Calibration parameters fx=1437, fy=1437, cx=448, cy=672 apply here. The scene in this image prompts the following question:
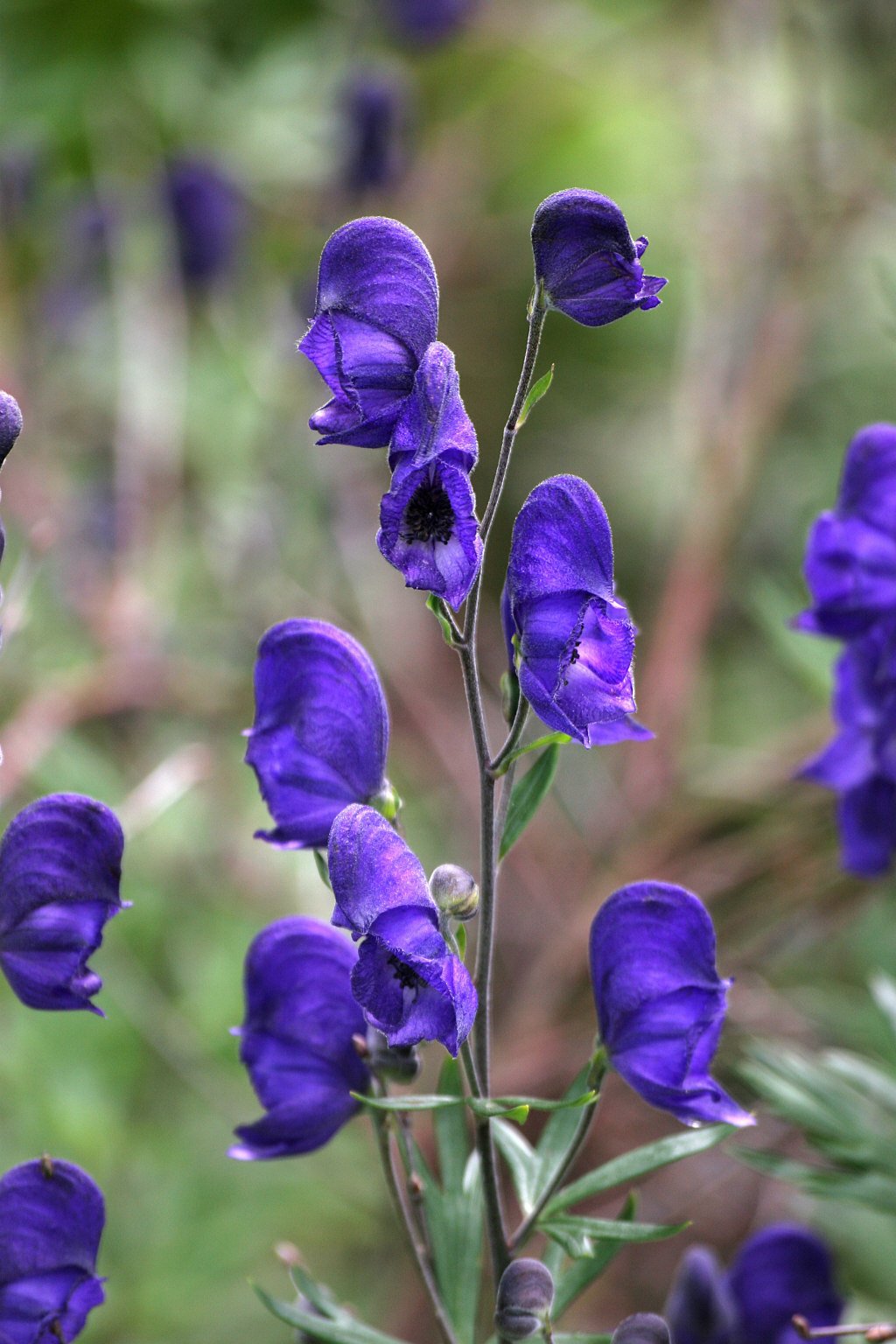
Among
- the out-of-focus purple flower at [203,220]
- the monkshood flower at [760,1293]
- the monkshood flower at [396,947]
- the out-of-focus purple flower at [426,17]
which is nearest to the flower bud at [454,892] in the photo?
the monkshood flower at [396,947]

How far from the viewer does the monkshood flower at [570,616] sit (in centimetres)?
79

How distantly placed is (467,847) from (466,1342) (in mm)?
1257

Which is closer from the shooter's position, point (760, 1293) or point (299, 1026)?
point (299, 1026)

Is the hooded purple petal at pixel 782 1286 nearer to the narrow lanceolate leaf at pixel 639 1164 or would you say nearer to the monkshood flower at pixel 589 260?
the narrow lanceolate leaf at pixel 639 1164

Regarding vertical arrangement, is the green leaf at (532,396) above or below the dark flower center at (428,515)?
above

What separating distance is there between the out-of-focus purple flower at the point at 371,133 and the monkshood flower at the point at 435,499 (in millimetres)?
1796

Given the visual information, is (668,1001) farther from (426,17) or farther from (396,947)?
(426,17)

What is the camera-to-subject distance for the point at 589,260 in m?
0.78

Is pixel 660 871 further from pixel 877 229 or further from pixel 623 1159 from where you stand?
pixel 877 229

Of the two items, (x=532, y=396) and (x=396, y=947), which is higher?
(x=532, y=396)

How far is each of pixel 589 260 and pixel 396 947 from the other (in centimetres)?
38

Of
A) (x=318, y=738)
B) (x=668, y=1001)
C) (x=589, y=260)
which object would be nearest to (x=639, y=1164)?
(x=668, y=1001)

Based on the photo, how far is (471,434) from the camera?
74cm

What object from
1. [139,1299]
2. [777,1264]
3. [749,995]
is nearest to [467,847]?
[749,995]
